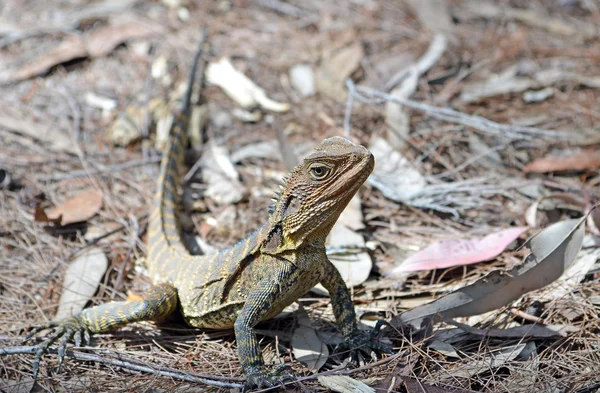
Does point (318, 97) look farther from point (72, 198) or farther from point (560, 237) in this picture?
point (560, 237)

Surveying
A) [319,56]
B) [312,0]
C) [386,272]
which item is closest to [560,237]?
[386,272]

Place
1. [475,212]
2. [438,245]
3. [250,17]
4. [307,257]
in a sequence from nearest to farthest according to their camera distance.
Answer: [307,257] < [438,245] < [475,212] < [250,17]

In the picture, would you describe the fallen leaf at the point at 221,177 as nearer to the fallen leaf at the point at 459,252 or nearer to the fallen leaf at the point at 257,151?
the fallen leaf at the point at 257,151

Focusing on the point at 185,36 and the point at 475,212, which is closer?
the point at 475,212

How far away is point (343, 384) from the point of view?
3738 mm

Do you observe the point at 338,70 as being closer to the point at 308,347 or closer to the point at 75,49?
the point at 75,49

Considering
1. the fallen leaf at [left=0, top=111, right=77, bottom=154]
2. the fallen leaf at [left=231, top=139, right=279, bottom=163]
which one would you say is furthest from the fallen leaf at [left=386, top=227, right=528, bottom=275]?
the fallen leaf at [left=0, top=111, right=77, bottom=154]

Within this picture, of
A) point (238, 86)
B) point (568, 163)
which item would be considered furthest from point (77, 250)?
point (568, 163)

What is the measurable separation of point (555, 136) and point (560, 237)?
2.33 meters

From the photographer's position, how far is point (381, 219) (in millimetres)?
5746

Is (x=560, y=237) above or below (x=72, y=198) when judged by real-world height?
above

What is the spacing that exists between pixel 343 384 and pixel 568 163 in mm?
3852

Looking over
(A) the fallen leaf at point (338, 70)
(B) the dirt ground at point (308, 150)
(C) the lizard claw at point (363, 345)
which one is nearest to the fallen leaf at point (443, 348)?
(B) the dirt ground at point (308, 150)

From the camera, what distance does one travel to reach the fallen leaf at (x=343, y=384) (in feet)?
12.0
